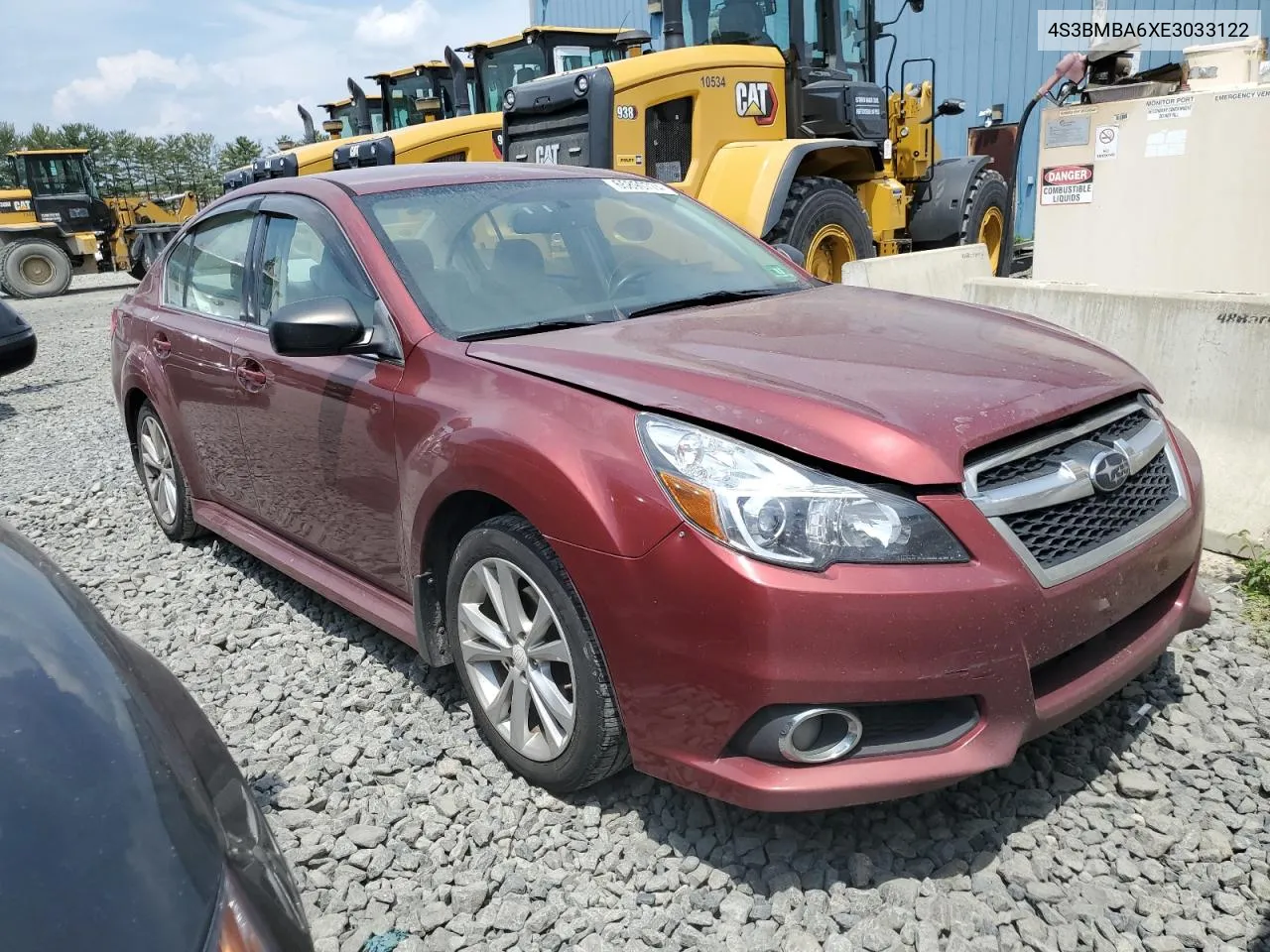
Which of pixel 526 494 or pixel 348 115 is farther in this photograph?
pixel 348 115

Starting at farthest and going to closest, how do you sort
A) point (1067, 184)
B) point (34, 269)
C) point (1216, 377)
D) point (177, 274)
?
point (34, 269) < point (1067, 184) < point (177, 274) < point (1216, 377)

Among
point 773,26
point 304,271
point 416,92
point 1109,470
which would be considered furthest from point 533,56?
point 1109,470

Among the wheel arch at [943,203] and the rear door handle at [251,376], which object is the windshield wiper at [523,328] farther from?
the wheel arch at [943,203]

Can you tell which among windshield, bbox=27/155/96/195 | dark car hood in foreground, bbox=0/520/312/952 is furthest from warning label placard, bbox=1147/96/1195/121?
windshield, bbox=27/155/96/195

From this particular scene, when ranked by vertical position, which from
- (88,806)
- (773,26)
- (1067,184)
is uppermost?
(773,26)

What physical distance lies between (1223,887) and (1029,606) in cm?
81

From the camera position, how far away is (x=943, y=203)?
966 cm

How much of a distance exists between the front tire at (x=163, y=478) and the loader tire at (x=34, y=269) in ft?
60.7

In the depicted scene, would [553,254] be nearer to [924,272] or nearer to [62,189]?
[924,272]

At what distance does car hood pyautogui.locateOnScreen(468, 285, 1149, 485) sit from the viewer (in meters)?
2.11

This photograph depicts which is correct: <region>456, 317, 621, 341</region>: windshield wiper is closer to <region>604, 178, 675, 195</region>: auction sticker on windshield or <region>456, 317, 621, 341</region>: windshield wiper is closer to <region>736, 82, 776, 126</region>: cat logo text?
<region>604, 178, 675, 195</region>: auction sticker on windshield

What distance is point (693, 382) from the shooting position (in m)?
2.32

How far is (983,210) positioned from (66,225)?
66.5 ft

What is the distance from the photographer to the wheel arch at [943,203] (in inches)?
376
